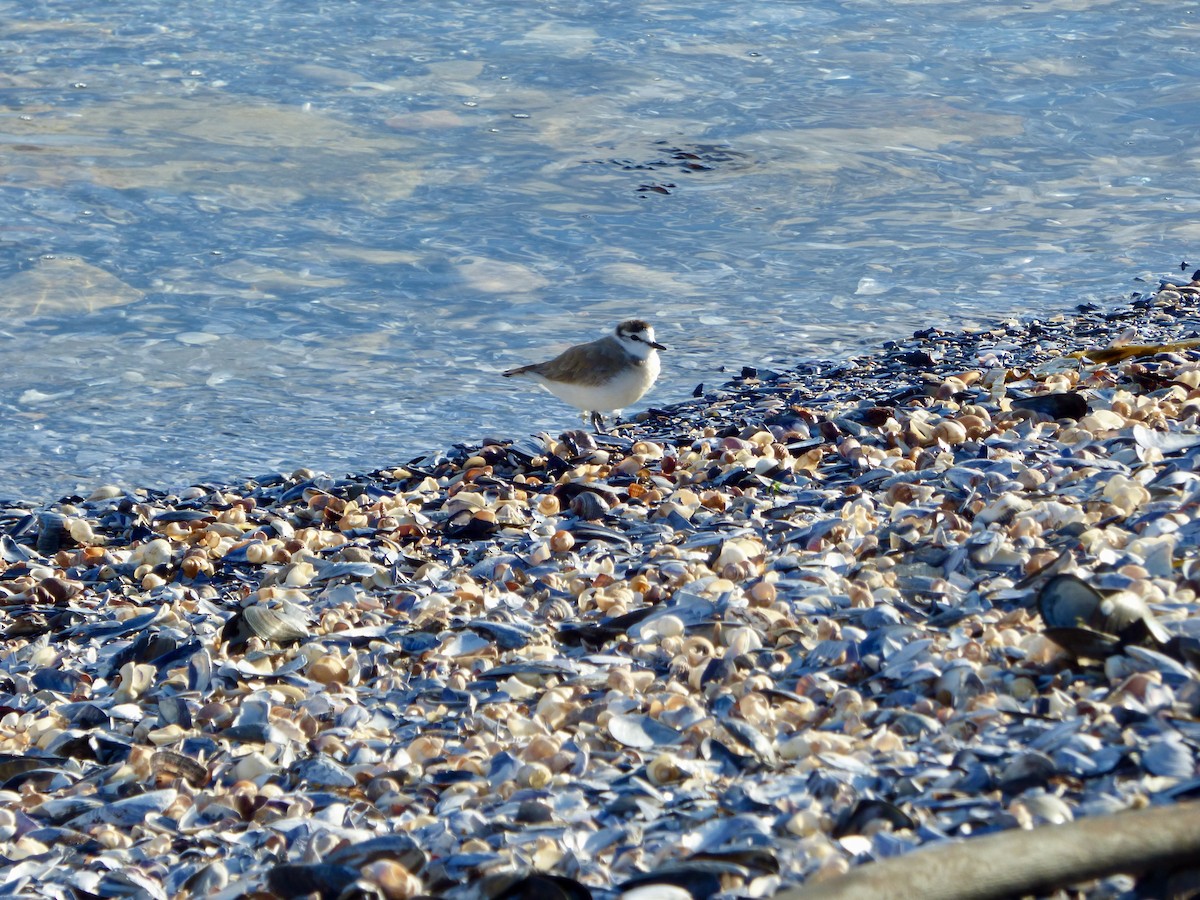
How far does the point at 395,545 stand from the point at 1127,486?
2.44m

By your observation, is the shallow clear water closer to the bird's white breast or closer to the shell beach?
the bird's white breast

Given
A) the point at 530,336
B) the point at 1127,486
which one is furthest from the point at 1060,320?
the point at 1127,486

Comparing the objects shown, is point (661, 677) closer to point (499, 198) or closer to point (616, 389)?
point (616, 389)

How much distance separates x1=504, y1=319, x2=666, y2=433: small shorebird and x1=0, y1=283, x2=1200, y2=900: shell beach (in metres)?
0.93

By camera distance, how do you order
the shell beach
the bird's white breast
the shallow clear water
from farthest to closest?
the shallow clear water < the bird's white breast < the shell beach

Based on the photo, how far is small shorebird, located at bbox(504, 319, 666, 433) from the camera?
6695 mm

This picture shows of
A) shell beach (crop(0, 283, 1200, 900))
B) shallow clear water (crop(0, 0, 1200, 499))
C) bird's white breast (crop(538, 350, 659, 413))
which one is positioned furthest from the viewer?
shallow clear water (crop(0, 0, 1200, 499))

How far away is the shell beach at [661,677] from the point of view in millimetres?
2541

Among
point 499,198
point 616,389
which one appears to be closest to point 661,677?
point 616,389

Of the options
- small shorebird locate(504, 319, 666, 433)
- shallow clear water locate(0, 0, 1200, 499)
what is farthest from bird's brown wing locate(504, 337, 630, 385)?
shallow clear water locate(0, 0, 1200, 499)

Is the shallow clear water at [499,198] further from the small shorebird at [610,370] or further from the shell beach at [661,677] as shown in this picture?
the shell beach at [661,677]

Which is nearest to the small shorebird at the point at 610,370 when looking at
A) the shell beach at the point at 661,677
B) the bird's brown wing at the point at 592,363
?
the bird's brown wing at the point at 592,363

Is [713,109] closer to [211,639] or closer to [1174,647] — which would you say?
[211,639]

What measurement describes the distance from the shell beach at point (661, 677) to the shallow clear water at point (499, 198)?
8.83ft
